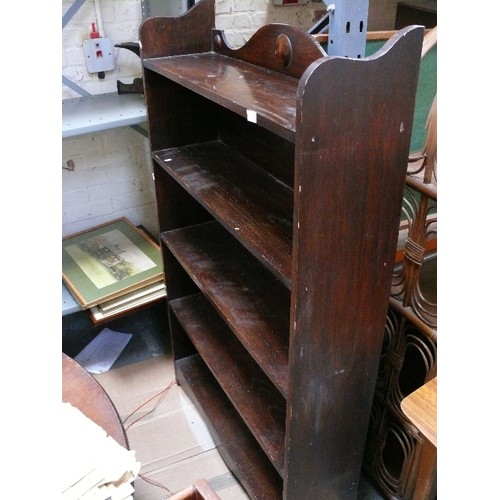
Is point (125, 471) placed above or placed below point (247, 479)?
above

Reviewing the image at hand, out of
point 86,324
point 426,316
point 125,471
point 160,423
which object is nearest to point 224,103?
point 426,316

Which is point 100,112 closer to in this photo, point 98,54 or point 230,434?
point 98,54

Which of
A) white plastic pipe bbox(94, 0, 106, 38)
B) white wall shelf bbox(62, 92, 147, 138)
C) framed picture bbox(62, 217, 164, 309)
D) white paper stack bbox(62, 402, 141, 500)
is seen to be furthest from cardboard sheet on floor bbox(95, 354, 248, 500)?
white plastic pipe bbox(94, 0, 106, 38)

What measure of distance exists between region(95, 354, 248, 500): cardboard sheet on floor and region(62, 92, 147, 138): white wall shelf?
936mm

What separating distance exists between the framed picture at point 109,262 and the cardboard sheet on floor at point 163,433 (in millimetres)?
382

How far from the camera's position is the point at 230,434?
1586 mm

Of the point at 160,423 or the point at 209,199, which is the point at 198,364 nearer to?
the point at 160,423

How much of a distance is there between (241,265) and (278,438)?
0.49 metres

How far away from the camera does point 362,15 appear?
105cm

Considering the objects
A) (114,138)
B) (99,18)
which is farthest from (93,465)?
(99,18)

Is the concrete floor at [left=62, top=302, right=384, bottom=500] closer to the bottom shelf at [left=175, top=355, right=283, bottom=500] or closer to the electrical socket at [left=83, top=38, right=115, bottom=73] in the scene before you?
the bottom shelf at [left=175, top=355, right=283, bottom=500]

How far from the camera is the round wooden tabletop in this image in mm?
1133

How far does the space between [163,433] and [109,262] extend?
640 millimetres

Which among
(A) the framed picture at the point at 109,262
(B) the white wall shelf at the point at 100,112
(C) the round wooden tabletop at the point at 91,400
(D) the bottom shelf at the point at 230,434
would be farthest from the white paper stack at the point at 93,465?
(B) the white wall shelf at the point at 100,112
